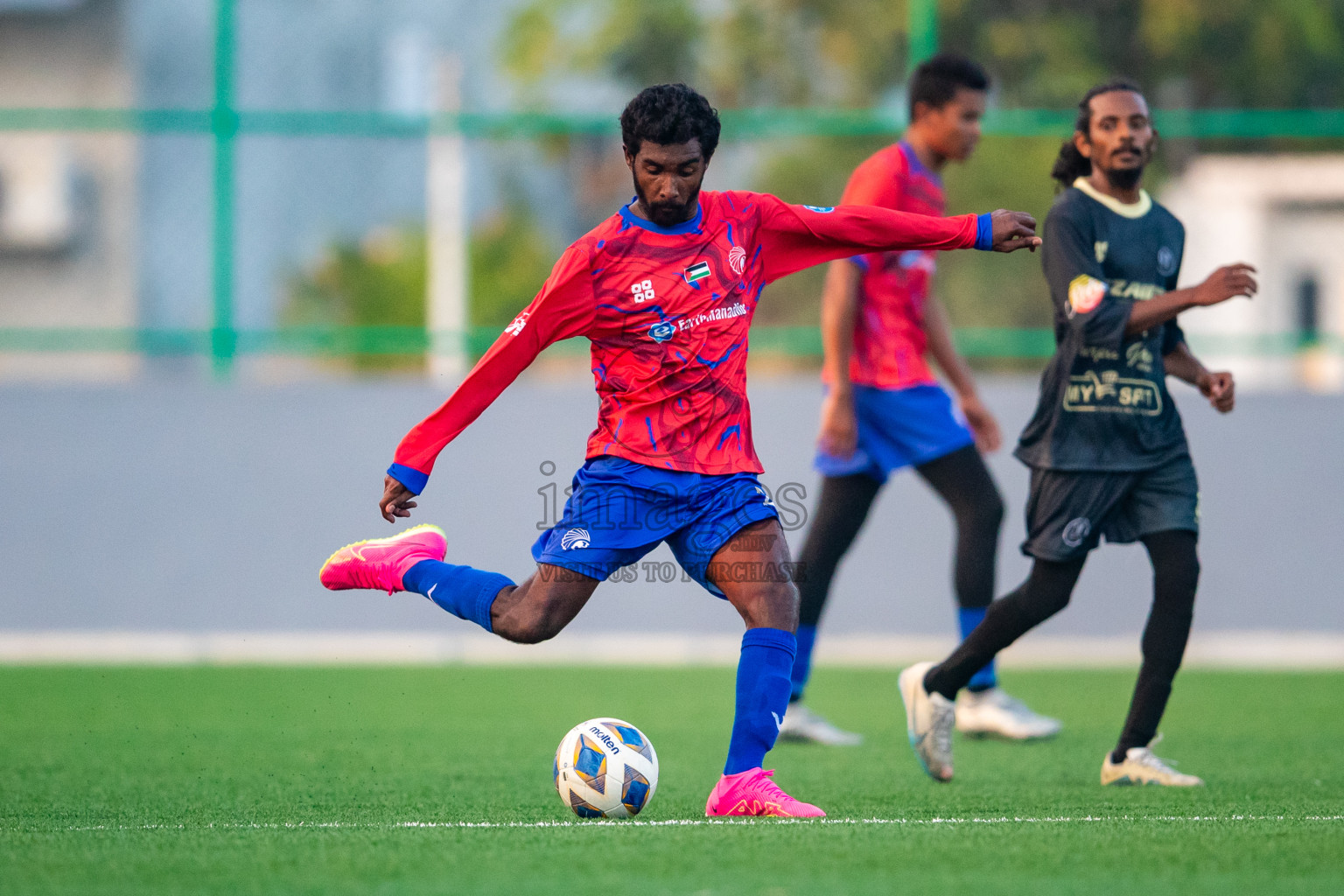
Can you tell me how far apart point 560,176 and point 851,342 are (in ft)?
14.3

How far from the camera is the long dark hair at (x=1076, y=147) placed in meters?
5.02

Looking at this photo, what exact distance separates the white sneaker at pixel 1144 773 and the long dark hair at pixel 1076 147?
1.80 metres

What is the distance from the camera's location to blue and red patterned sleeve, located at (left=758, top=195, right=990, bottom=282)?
14.3 ft

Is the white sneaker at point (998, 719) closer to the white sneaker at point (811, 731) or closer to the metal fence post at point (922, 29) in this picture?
the white sneaker at point (811, 731)

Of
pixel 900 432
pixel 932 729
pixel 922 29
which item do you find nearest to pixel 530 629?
pixel 932 729

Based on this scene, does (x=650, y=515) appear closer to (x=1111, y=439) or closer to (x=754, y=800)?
(x=754, y=800)

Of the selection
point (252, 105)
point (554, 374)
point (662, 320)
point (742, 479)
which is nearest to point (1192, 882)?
point (742, 479)

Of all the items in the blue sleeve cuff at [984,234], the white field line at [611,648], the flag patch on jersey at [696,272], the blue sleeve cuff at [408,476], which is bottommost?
the white field line at [611,648]

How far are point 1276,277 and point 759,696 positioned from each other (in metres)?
6.69

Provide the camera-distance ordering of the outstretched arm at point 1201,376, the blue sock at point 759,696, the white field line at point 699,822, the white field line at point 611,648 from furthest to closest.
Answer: the white field line at point 611,648 < the outstretched arm at point 1201,376 < the blue sock at point 759,696 < the white field line at point 699,822

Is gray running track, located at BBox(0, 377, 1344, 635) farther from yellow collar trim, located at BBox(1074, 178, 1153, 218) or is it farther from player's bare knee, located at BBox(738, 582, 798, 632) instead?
player's bare knee, located at BBox(738, 582, 798, 632)

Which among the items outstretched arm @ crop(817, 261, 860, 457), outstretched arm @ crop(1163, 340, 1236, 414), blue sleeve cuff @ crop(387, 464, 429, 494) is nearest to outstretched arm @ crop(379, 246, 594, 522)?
blue sleeve cuff @ crop(387, 464, 429, 494)

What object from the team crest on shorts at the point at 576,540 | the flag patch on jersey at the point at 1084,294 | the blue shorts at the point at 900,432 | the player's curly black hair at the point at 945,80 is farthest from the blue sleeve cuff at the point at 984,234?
the player's curly black hair at the point at 945,80

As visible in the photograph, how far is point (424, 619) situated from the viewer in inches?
373
